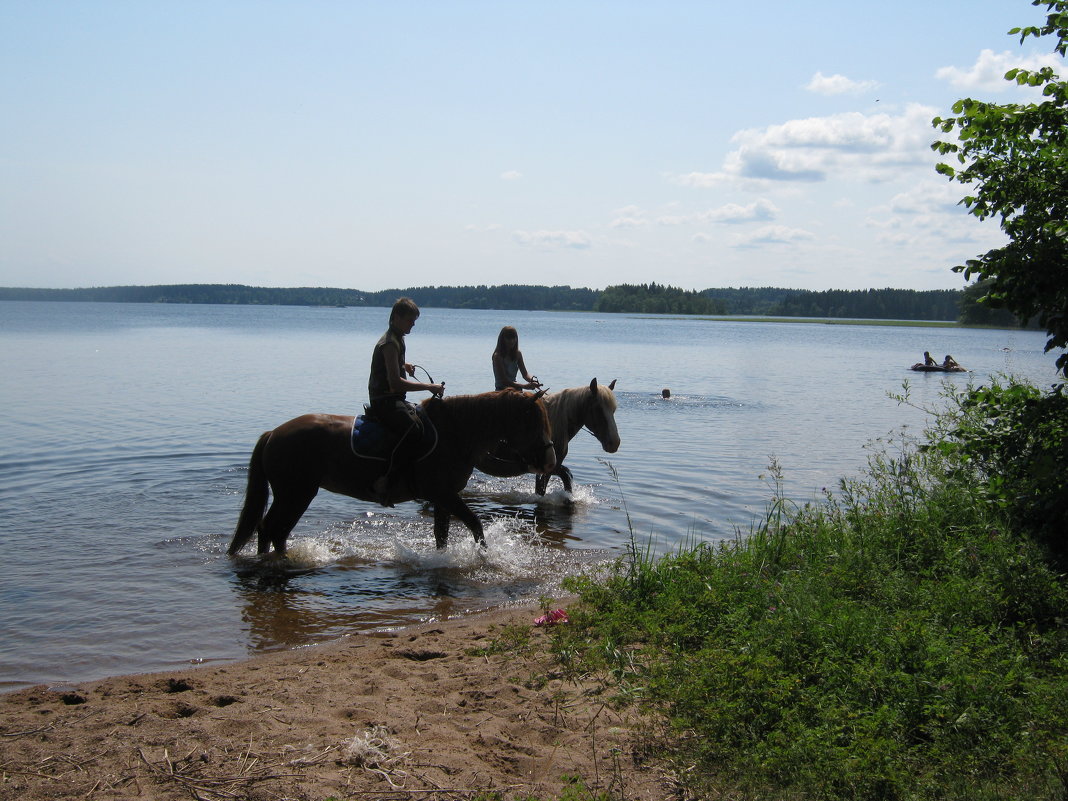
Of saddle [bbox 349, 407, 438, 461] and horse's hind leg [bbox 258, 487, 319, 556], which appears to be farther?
horse's hind leg [bbox 258, 487, 319, 556]

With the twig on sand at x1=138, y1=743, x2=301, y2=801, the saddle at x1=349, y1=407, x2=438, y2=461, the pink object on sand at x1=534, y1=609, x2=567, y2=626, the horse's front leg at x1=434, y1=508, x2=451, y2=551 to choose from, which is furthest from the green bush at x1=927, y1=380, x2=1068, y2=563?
the twig on sand at x1=138, y1=743, x2=301, y2=801

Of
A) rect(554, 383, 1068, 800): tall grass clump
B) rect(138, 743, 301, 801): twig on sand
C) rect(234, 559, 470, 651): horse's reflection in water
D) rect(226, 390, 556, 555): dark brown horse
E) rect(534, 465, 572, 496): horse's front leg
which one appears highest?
rect(226, 390, 556, 555): dark brown horse

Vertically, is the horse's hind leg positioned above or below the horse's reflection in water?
above

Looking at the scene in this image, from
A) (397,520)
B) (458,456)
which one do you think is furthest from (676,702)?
(397,520)

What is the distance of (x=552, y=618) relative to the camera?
6.32 meters

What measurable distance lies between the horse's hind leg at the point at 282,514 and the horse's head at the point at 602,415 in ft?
13.8

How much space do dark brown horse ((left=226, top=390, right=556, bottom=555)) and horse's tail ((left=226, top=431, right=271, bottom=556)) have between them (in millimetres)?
11

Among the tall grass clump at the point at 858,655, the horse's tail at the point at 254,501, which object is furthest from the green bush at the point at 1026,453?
the horse's tail at the point at 254,501

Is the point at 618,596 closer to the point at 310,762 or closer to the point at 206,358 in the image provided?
the point at 310,762

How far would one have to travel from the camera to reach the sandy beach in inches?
152

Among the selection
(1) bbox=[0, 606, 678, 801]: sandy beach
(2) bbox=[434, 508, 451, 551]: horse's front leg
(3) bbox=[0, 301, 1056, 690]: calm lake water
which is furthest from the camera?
(2) bbox=[434, 508, 451, 551]: horse's front leg

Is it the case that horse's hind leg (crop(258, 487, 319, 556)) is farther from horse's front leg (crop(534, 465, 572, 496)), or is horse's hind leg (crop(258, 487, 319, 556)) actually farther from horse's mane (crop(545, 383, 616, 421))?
horse's front leg (crop(534, 465, 572, 496))

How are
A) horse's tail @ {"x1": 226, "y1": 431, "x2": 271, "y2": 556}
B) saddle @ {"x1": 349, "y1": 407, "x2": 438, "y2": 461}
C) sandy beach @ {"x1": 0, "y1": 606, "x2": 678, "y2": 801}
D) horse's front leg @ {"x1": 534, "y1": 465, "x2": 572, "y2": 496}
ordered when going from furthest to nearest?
horse's front leg @ {"x1": 534, "y1": 465, "x2": 572, "y2": 496} → horse's tail @ {"x1": 226, "y1": 431, "x2": 271, "y2": 556} → saddle @ {"x1": 349, "y1": 407, "x2": 438, "y2": 461} → sandy beach @ {"x1": 0, "y1": 606, "x2": 678, "y2": 801}

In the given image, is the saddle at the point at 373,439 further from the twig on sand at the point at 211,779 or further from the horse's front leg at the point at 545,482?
the twig on sand at the point at 211,779
